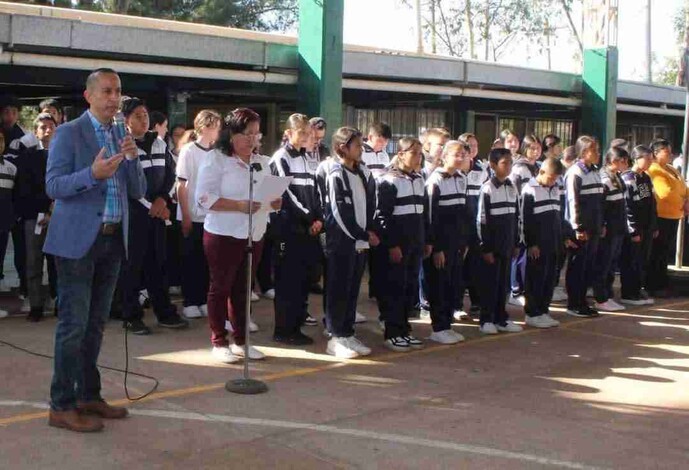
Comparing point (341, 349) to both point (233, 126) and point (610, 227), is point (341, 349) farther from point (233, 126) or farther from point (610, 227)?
point (610, 227)

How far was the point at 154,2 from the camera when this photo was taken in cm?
3741

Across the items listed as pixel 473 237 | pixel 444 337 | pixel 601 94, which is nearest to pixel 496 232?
pixel 473 237

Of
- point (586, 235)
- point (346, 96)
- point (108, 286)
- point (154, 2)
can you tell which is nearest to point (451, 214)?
point (586, 235)

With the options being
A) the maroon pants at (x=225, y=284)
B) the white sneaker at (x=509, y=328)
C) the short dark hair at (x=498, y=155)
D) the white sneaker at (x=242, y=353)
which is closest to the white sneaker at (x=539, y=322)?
the white sneaker at (x=509, y=328)

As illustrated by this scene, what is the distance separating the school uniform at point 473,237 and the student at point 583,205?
0.97 metres

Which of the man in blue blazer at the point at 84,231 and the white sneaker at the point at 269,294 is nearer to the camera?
the man in blue blazer at the point at 84,231

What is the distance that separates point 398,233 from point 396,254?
0.19m

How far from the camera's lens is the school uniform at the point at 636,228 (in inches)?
432

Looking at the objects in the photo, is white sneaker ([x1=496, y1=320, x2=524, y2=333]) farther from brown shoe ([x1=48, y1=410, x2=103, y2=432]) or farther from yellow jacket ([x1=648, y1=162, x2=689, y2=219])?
brown shoe ([x1=48, y1=410, x2=103, y2=432])

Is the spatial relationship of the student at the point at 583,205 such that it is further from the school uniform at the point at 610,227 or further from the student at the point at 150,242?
the student at the point at 150,242

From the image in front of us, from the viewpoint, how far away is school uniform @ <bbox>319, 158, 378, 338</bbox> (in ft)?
24.3

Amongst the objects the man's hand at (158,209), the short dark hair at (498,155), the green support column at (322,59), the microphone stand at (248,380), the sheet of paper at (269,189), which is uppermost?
the green support column at (322,59)

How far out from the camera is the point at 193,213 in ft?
27.6

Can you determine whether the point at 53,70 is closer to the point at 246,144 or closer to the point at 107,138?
the point at 246,144
